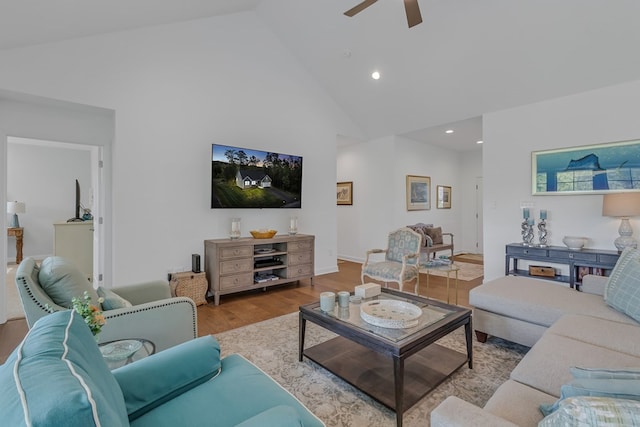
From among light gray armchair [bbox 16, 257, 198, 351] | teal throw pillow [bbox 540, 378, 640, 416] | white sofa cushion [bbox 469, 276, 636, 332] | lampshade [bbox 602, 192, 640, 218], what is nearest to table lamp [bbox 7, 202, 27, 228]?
light gray armchair [bbox 16, 257, 198, 351]

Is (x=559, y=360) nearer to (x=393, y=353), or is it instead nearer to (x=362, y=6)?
(x=393, y=353)

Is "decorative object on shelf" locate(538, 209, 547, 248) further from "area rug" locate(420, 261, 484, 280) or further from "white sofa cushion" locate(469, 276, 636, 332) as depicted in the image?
"white sofa cushion" locate(469, 276, 636, 332)

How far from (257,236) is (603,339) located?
12.1 ft

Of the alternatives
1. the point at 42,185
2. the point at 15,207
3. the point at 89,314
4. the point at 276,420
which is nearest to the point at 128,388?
the point at 89,314

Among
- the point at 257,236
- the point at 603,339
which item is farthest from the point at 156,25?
the point at 603,339

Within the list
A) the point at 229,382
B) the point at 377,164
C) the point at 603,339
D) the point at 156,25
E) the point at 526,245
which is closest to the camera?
the point at 229,382

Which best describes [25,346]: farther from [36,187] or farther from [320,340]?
[36,187]

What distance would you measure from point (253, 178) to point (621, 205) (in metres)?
4.48

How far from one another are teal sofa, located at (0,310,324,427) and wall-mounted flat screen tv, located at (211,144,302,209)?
2989 mm

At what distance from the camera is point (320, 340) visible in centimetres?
278

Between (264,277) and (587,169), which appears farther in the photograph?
(264,277)

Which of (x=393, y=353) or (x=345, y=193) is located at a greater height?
(x=345, y=193)

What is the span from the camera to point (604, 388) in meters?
0.90

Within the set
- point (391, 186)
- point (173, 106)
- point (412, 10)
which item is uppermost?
point (412, 10)
